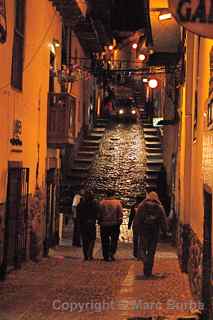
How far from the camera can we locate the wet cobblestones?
3012cm

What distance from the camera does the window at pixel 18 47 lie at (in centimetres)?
1437

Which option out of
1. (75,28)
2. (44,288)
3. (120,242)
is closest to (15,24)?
(44,288)

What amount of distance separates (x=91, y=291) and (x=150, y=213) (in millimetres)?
2662

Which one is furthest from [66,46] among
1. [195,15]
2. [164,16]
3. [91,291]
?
[195,15]

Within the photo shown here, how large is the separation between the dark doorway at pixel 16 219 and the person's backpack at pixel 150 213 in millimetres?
2748

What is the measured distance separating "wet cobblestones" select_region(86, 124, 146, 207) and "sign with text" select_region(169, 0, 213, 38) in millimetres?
21829

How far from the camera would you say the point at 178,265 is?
16.5 metres

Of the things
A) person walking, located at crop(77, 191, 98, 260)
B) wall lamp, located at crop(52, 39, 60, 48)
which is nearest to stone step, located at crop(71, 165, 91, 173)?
wall lamp, located at crop(52, 39, 60, 48)

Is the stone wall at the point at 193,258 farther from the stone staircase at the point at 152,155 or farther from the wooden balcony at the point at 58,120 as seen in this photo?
the stone staircase at the point at 152,155

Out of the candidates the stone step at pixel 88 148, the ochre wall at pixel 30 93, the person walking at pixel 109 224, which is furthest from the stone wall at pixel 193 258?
the stone step at pixel 88 148

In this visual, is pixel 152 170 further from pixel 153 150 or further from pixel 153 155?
pixel 153 150

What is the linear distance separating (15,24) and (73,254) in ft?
23.2

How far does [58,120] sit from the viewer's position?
17.9 metres

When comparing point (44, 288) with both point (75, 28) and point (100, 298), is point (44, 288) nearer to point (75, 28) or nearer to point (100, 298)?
point (100, 298)
